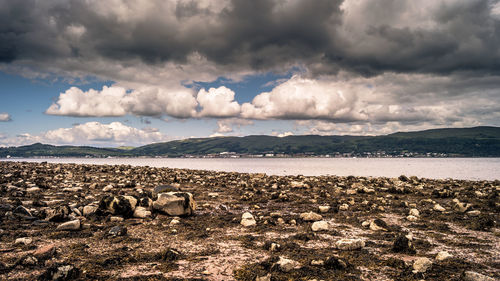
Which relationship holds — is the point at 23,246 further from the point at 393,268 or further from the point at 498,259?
the point at 498,259

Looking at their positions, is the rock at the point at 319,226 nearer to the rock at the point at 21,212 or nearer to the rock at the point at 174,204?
the rock at the point at 174,204

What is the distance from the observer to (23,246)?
7.29 metres

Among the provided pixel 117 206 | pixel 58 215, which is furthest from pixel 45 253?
pixel 117 206

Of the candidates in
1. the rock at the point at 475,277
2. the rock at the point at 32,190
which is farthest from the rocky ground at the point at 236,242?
the rock at the point at 32,190

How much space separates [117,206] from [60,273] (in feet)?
19.8

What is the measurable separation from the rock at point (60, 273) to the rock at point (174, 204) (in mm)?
6070

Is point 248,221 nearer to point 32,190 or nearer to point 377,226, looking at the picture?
point 377,226

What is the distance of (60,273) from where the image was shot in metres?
5.25

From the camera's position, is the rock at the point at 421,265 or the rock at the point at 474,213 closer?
the rock at the point at 421,265

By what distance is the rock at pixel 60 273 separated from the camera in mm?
5156

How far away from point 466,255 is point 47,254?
1131 centimetres

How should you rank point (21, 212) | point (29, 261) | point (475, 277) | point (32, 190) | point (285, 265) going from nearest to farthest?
point (475, 277) < point (29, 261) < point (285, 265) < point (21, 212) < point (32, 190)

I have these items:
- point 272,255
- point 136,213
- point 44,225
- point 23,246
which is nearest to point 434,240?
point 272,255

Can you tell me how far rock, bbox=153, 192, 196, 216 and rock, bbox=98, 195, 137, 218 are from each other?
107cm
